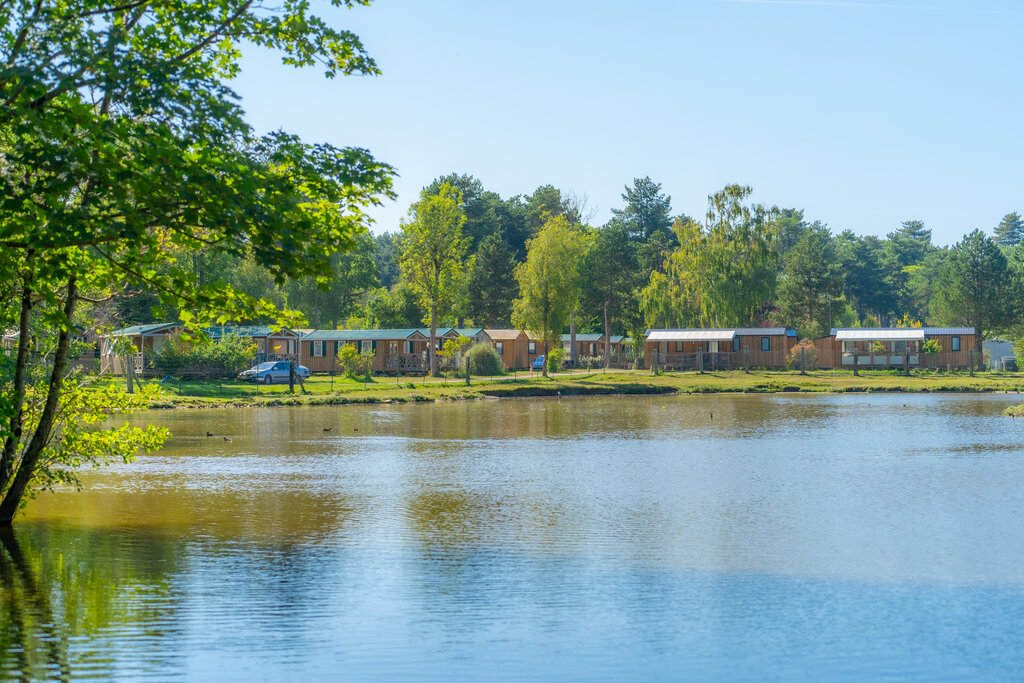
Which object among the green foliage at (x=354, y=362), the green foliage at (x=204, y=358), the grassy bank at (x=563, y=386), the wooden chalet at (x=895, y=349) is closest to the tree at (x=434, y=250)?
the green foliage at (x=354, y=362)

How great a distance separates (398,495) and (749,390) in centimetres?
4260

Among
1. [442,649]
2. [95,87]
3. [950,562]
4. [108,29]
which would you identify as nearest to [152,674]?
[442,649]

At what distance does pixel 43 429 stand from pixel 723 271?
69.5m

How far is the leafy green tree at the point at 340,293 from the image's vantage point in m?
105

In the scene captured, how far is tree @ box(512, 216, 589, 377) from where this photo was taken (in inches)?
2709

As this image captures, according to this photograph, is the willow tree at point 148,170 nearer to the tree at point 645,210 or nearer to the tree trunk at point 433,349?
the tree trunk at point 433,349

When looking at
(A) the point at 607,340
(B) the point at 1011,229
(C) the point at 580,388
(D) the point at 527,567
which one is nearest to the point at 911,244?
(B) the point at 1011,229

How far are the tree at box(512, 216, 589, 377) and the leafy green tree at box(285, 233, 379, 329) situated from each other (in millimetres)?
38301

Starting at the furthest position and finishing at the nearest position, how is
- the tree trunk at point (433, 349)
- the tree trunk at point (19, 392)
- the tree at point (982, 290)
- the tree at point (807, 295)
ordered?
1. the tree at point (807, 295)
2. the tree at point (982, 290)
3. the tree trunk at point (433, 349)
4. the tree trunk at point (19, 392)

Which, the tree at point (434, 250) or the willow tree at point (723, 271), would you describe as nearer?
the tree at point (434, 250)

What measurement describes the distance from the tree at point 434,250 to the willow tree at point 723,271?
Answer: 62.1 feet

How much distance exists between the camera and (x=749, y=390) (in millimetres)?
59438

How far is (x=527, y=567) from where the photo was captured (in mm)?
13656

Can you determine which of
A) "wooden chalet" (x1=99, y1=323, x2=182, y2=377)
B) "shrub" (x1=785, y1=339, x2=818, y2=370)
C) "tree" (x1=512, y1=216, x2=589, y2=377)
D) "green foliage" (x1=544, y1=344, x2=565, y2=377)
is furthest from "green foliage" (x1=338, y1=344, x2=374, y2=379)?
"shrub" (x1=785, y1=339, x2=818, y2=370)
